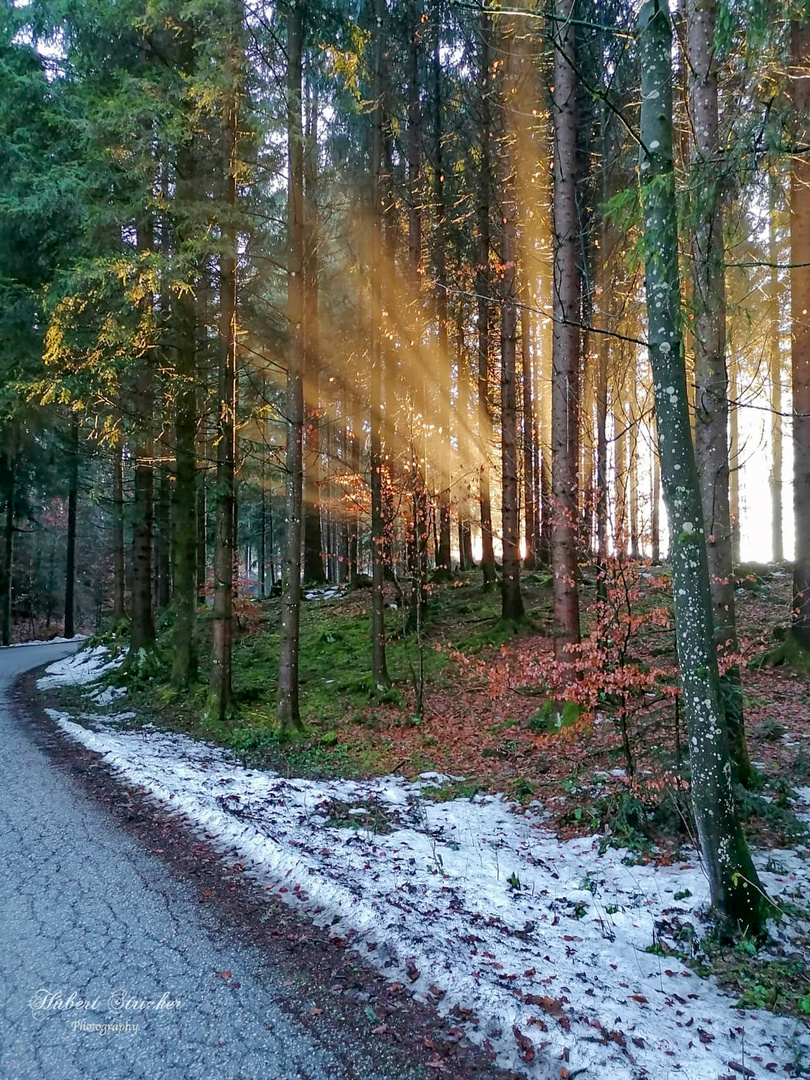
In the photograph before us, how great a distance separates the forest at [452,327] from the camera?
439cm

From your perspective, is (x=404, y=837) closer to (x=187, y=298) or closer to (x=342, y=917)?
(x=342, y=917)

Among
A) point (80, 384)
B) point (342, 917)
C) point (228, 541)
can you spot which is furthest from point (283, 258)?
point (342, 917)

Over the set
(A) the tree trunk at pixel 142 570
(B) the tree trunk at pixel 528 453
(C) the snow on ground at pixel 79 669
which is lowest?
(C) the snow on ground at pixel 79 669

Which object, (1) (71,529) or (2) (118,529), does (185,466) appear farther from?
(1) (71,529)

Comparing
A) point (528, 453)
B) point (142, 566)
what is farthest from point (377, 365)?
point (528, 453)

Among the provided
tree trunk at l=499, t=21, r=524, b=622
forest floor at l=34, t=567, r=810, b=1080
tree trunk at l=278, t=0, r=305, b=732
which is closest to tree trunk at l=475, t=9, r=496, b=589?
tree trunk at l=499, t=21, r=524, b=622

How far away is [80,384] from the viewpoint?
10055mm

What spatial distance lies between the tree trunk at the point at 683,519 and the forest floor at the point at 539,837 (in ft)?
1.76

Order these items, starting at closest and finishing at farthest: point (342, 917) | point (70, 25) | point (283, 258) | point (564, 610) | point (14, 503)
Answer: point (342, 917) < point (564, 610) < point (70, 25) < point (283, 258) < point (14, 503)

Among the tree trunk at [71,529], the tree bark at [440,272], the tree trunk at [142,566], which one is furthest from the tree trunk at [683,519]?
the tree trunk at [71,529]

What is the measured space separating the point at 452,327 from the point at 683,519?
1462 centimetres

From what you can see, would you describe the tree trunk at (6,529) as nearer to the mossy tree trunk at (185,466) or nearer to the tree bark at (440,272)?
the mossy tree trunk at (185,466)

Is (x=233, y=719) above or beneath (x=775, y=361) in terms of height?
beneath

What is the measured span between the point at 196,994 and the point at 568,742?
5.24 m
